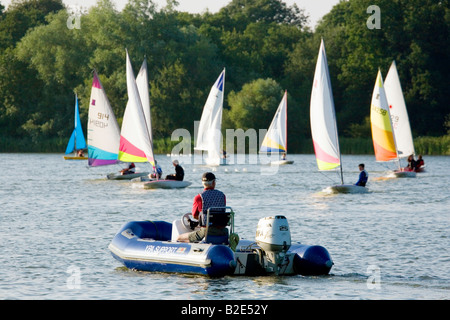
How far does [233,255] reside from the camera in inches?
616

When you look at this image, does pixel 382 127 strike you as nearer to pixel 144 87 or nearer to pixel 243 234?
pixel 144 87

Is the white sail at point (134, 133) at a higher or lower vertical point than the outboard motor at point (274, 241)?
higher

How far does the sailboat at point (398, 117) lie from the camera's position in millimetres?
50250

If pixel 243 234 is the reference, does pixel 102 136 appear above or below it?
above

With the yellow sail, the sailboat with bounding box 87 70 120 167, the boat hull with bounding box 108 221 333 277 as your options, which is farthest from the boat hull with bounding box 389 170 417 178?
the boat hull with bounding box 108 221 333 277

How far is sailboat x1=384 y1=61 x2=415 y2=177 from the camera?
165 feet

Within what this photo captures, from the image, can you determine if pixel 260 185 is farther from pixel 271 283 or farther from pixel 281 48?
pixel 281 48

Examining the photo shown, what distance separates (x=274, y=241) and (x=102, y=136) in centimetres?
2808

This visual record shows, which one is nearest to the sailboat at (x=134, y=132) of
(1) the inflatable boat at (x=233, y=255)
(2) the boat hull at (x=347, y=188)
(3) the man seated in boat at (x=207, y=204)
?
(2) the boat hull at (x=347, y=188)

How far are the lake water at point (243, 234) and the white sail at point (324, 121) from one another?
156 cm

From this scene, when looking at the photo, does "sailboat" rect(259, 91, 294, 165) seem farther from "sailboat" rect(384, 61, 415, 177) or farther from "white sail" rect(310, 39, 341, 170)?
"white sail" rect(310, 39, 341, 170)

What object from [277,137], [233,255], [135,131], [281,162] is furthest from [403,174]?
[233,255]

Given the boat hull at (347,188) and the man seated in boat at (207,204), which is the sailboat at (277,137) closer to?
the boat hull at (347,188)
